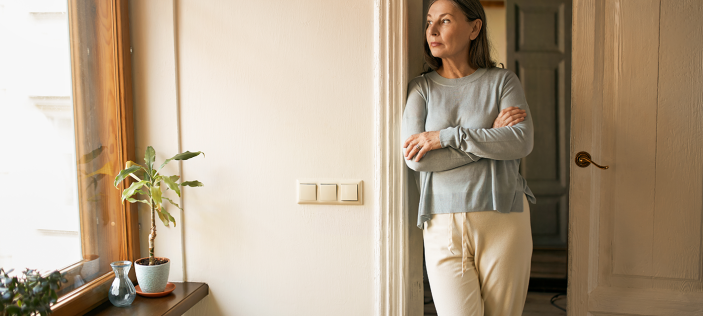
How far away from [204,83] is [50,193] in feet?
2.00

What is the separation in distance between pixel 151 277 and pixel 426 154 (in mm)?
1027

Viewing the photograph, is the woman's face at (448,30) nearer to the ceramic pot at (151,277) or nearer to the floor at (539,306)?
the ceramic pot at (151,277)

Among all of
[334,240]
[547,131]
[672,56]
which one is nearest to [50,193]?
[334,240]

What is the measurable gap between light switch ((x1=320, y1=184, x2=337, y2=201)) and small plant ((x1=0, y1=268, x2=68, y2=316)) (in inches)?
31.7

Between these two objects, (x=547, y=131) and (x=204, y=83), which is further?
(x=547, y=131)

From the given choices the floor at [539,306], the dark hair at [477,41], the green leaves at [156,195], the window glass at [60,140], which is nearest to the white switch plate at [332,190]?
the green leaves at [156,195]

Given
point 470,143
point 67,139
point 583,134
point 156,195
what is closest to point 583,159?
point 583,134

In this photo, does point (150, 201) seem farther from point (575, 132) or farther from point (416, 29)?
point (575, 132)

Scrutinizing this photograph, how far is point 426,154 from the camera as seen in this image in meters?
1.36

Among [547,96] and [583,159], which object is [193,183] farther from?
[547,96]

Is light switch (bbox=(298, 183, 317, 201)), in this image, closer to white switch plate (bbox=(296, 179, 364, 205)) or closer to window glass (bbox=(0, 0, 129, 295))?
white switch plate (bbox=(296, 179, 364, 205))

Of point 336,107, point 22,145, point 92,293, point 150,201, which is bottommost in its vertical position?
point 92,293

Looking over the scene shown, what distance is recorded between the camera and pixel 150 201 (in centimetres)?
154

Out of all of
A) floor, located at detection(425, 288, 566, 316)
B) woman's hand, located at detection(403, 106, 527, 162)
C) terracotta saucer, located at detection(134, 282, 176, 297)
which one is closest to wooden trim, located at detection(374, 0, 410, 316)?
woman's hand, located at detection(403, 106, 527, 162)
